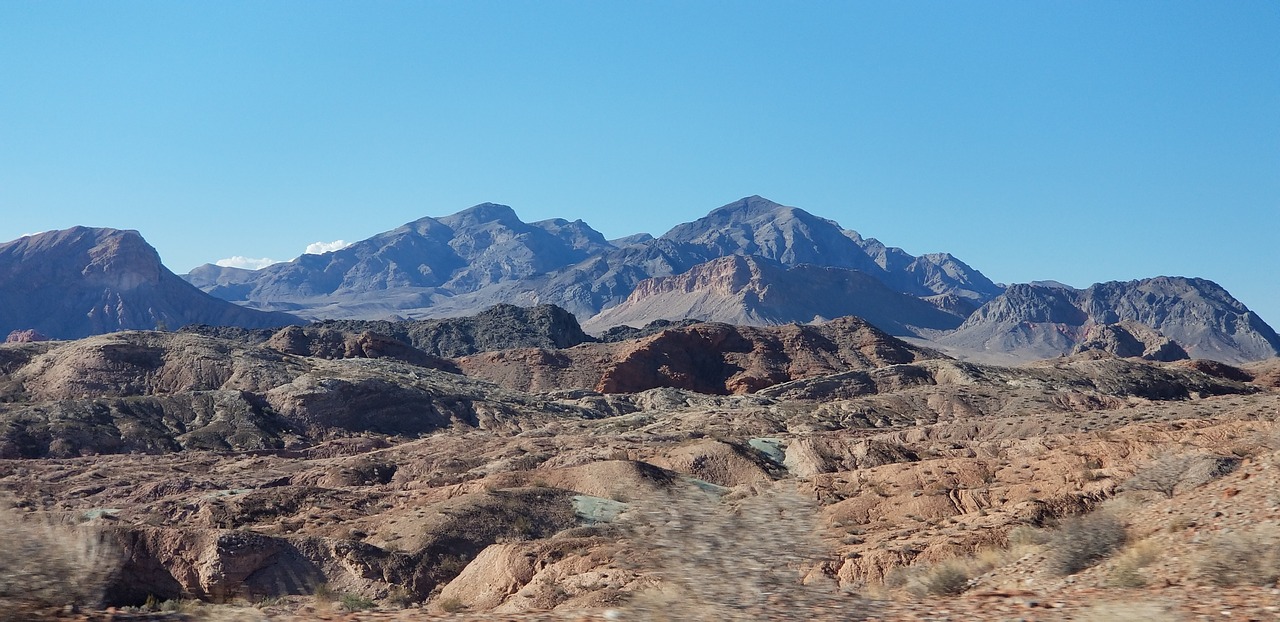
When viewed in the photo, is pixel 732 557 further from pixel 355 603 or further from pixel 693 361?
pixel 693 361

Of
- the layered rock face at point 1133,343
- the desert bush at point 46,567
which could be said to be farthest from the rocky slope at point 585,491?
the layered rock face at point 1133,343

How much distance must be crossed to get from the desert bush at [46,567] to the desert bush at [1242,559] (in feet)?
33.9

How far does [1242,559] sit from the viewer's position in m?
11.0

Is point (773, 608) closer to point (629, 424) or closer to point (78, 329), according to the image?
point (629, 424)

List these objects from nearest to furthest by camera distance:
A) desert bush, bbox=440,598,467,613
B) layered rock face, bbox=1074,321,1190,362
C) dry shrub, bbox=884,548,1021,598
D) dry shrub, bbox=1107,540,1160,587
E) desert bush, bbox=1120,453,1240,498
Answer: dry shrub, bbox=1107,540,1160,587
dry shrub, bbox=884,548,1021,598
desert bush, bbox=440,598,467,613
desert bush, bbox=1120,453,1240,498
layered rock face, bbox=1074,321,1190,362

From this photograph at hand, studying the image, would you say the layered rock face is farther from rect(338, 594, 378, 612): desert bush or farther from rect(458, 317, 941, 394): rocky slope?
rect(338, 594, 378, 612): desert bush

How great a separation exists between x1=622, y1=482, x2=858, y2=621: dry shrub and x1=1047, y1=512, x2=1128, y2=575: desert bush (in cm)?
273

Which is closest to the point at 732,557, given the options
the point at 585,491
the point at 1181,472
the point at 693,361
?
the point at 1181,472

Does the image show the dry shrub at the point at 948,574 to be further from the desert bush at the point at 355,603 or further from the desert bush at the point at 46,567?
the desert bush at the point at 355,603

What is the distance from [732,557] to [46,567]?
908cm

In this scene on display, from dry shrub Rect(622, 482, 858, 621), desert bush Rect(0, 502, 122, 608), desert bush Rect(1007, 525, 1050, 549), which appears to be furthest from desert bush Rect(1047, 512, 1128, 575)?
desert bush Rect(0, 502, 122, 608)

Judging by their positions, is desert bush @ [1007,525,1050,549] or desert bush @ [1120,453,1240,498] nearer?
desert bush @ [1007,525,1050,549]

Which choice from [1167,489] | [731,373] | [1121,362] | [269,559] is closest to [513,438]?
[269,559]

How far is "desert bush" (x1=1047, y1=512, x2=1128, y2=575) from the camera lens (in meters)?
12.6
